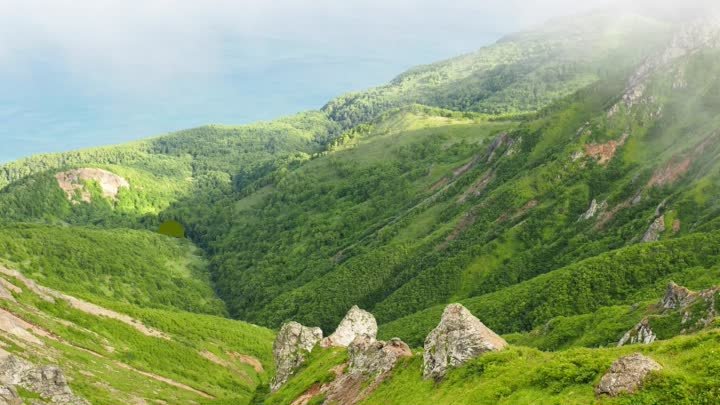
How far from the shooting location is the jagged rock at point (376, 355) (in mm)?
72812

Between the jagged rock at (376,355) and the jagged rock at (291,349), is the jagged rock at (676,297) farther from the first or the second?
the jagged rock at (291,349)

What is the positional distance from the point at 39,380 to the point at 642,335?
88892 mm

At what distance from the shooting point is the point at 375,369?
243 ft

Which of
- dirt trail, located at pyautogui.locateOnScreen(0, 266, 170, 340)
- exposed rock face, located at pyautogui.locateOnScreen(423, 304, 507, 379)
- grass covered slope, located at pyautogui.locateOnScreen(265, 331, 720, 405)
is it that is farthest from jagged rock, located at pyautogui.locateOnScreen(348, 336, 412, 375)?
dirt trail, located at pyautogui.locateOnScreen(0, 266, 170, 340)

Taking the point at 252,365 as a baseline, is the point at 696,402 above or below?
above

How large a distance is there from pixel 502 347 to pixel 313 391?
121 ft

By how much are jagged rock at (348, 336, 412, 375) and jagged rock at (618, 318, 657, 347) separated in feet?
121

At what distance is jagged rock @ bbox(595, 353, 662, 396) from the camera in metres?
38.0

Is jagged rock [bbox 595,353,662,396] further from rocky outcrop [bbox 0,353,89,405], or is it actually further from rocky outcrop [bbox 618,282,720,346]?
rocky outcrop [bbox 0,353,89,405]

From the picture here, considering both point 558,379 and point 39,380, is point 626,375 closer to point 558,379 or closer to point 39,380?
point 558,379

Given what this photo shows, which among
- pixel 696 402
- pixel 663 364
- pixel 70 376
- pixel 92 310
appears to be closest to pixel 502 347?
pixel 663 364

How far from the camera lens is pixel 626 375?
1519 inches

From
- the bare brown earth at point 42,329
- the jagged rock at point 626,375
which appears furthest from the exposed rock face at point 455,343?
the bare brown earth at point 42,329

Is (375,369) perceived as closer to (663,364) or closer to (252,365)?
(663,364)
